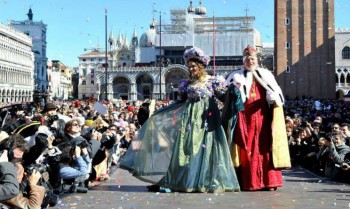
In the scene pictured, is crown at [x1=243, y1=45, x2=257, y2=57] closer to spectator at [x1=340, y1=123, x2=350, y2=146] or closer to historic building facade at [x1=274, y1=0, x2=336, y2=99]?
spectator at [x1=340, y1=123, x2=350, y2=146]

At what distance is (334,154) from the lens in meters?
9.16

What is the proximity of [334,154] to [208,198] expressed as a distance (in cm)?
355

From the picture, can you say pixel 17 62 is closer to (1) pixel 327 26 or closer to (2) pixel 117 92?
(2) pixel 117 92

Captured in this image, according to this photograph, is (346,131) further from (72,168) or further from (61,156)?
(61,156)

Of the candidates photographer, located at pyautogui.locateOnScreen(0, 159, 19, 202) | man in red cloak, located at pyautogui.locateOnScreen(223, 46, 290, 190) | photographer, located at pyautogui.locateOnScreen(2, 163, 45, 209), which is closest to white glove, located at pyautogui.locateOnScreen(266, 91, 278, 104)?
man in red cloak, located at pyautogui.locateOnScreen(223, 46, 290, 190)

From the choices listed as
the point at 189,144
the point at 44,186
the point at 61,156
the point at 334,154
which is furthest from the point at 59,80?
the point at 44,186

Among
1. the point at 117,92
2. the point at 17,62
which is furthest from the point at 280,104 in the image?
the point at 117,92

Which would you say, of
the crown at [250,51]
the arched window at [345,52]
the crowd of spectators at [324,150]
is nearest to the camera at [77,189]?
the crown at [250,51]

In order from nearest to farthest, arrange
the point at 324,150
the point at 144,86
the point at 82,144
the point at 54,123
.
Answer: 1. the point at 82,144
2. the point at 54,123
3. the point at 324,150
4. the point at 144,86

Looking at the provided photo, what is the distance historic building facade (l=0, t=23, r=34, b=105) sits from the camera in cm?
7169

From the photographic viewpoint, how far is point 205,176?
22.7 ft

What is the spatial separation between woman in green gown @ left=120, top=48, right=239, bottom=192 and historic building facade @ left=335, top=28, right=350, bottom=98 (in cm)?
6814

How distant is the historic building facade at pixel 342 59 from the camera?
7188 centimetres

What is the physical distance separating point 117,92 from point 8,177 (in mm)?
87474
